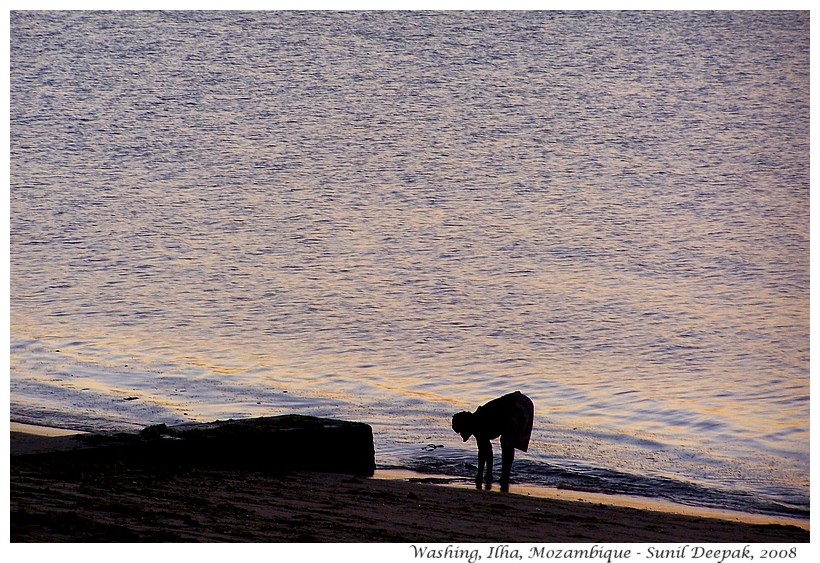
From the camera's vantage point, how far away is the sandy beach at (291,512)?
6.55 m

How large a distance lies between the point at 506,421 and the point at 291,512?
7.94 ft

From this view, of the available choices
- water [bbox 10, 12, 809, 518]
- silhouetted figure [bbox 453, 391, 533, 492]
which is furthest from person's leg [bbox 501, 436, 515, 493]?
water [bbox 10, 12, 809, 518]

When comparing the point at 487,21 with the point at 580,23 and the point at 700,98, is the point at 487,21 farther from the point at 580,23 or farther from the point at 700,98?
the point at 700,98

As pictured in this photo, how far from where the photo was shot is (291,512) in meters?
7.43

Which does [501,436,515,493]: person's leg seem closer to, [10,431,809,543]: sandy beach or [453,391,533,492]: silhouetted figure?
[453,391,533,492]: silhouetted figure

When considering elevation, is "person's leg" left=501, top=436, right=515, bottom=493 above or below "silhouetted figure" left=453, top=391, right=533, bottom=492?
below

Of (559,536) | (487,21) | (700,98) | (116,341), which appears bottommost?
(559,536)

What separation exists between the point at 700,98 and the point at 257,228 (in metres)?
13.4

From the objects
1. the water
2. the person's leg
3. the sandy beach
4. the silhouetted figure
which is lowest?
the sandy beach

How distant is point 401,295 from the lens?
60.6ft

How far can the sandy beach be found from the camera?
6555mm

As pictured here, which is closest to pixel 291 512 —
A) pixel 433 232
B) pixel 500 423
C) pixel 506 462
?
pixel 500 423

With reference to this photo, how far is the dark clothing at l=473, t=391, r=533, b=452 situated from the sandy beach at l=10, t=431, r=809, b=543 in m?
0.48
